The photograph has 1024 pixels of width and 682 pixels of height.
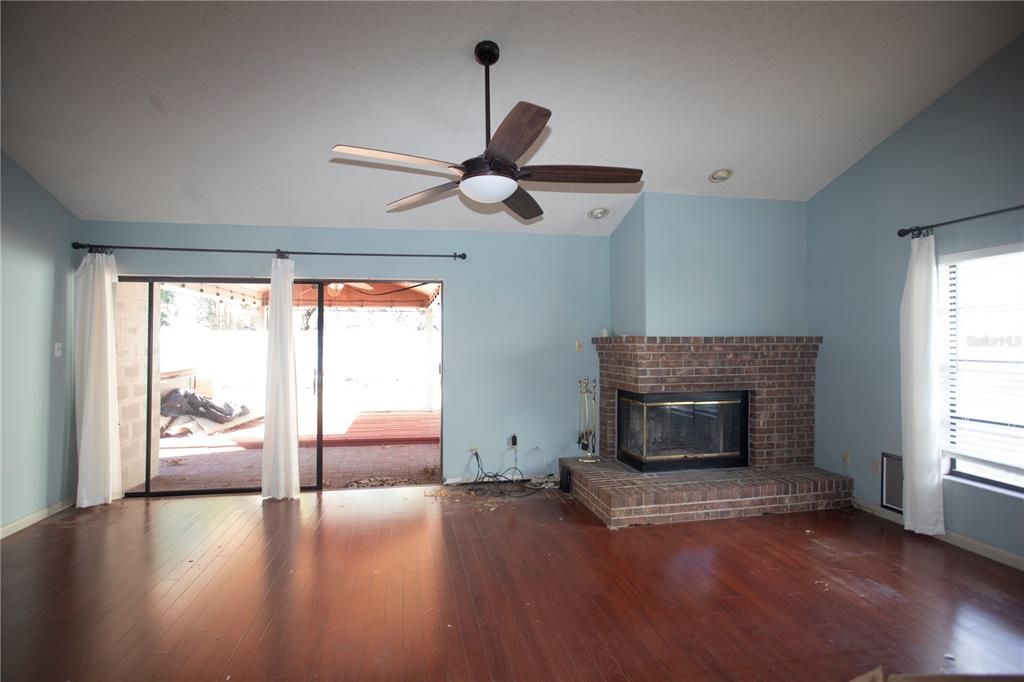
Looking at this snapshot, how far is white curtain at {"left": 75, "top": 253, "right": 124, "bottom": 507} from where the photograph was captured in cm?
411

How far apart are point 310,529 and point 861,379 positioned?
14.9ft

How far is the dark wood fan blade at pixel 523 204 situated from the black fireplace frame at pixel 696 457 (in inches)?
82.9

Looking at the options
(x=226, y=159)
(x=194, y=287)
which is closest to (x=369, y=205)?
(x=226, y=159)

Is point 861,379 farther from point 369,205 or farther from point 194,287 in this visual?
point 194,287

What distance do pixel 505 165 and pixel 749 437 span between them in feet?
11.8

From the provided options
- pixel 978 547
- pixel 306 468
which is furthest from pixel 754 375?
pixel 306 468

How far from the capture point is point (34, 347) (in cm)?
378

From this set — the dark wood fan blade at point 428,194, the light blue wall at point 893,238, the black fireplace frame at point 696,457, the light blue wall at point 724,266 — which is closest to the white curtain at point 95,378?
the dark wood fan blade at point 428,194

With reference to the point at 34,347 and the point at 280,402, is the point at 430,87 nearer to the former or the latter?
the point at 280,402

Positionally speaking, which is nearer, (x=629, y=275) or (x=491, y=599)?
(x=491, y=599)

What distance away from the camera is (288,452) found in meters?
4.38

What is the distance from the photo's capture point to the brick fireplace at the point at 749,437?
3932 millimetres

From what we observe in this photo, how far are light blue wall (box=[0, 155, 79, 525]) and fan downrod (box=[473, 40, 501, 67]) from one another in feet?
11.4

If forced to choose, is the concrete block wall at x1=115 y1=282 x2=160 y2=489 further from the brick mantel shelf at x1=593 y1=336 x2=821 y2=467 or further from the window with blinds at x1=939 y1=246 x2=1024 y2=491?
the window with blinds at x1=939 y1=246 x2=1024 y2=491
